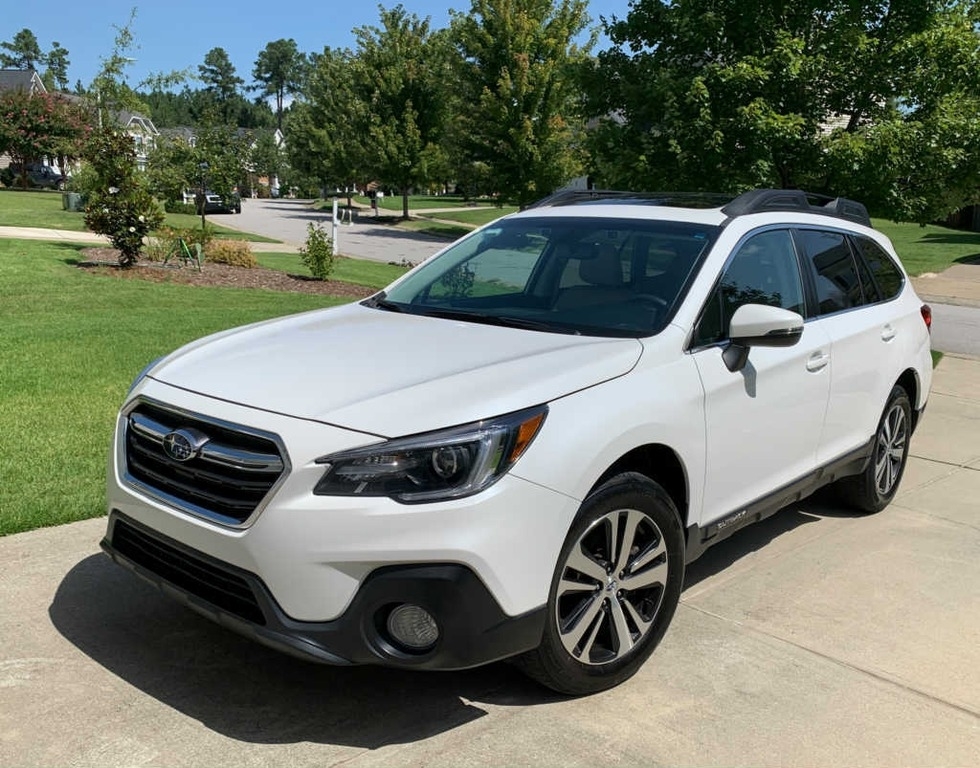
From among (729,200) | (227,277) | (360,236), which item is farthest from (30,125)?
(729,200)

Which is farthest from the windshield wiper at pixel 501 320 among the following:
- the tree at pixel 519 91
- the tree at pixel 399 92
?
the tree at pixel 399 92

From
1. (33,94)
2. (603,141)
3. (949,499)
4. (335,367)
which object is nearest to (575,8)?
(603,141)

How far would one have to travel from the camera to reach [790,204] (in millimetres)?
4711

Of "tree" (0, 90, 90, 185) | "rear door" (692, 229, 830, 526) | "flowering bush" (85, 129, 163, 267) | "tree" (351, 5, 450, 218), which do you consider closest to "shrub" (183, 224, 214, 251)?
"flowering bush" (85, 129, 163, 267)

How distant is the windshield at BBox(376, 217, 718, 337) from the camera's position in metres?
3.90

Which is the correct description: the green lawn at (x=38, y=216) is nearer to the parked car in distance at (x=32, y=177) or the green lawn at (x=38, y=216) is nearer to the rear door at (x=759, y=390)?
the parked car in distance at (x=32, y=177)

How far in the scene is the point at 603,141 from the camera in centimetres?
1105

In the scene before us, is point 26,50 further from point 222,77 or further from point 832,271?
point 832,271

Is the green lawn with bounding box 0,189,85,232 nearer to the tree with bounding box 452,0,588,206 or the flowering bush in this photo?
the flowering bush

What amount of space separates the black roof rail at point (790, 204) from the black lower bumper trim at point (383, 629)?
7.59ft

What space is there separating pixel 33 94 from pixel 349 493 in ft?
217

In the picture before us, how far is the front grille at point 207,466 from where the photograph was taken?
9.48 feet

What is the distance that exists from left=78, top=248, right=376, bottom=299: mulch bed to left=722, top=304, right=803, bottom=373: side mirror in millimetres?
11233

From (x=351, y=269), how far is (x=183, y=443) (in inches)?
723
